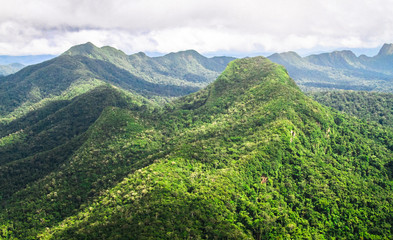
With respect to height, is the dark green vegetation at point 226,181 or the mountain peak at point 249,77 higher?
the mountain peak at point 249,77

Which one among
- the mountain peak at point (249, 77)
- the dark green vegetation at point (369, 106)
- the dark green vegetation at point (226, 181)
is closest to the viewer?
the dark green vegetation at point (226, 181)

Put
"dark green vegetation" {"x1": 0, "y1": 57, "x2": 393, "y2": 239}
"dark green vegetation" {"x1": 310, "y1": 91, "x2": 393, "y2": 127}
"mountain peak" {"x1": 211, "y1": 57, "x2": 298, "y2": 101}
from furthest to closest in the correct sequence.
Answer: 1. "dark green vegetation" {"x1": 310, "y1": 91, "x2": 393, "y2": 127}
2. "mountain peak" {"x1": 211, "y1": 57, "x2": 298, "y2": 101}
3. "dark green vegetation" {"x1": 0, "y1": 57, "x2": 393, "y2": 239}

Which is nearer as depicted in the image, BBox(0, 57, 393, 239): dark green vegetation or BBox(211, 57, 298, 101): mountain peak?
BBox(0, 57, 393, 239): dark green vegetation

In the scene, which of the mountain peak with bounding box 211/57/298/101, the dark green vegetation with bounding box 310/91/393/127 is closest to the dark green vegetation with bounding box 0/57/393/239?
the mountain peak with bounding box 211/57/298/101

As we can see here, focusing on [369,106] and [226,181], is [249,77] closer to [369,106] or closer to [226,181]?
[226,181]

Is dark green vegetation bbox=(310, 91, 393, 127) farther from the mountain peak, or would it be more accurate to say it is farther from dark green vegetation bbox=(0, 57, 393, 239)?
the mountain peak

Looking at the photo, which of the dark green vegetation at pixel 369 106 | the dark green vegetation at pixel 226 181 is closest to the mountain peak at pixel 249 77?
the dark green vegetation at pixel 226 181

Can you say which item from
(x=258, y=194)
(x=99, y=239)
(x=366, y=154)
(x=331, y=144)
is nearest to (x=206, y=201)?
(x=258, y=194)

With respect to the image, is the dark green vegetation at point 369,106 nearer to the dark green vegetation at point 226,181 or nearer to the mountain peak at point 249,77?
the dark green vegetation at point 226,181
